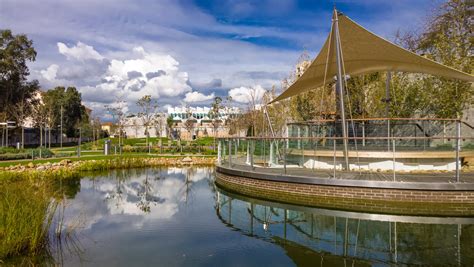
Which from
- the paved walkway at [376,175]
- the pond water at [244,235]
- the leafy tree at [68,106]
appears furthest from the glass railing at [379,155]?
the leafy tree at [68,106]

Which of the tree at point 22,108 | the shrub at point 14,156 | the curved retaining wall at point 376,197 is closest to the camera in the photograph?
the curved retaining wall at point 376,197

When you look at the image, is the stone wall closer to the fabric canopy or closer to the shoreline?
the fabric canopy

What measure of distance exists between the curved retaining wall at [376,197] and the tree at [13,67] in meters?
36.0

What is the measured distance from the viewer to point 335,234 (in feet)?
27.1

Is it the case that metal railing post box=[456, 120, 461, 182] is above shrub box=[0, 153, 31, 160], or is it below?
above

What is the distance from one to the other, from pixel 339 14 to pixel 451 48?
11594 mm

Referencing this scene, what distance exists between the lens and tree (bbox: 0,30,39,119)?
125 feet

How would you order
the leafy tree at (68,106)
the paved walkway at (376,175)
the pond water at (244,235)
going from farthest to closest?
the leafy tree at (68,106) → the paved walkway at (376,175) → the pond water at (244,235)

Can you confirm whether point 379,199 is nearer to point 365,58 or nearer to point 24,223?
point 365,58

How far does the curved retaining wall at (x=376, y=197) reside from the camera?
10.2 metres

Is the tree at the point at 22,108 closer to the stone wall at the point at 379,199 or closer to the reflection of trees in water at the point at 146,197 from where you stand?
the reflection of trees in water at the point at 146,197

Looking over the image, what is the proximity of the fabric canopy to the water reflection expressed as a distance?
5713 mm

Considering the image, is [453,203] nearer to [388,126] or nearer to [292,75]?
[388,126]

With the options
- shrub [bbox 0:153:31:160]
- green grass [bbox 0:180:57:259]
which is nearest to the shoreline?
shrub [bbox 0:153:31:160]
